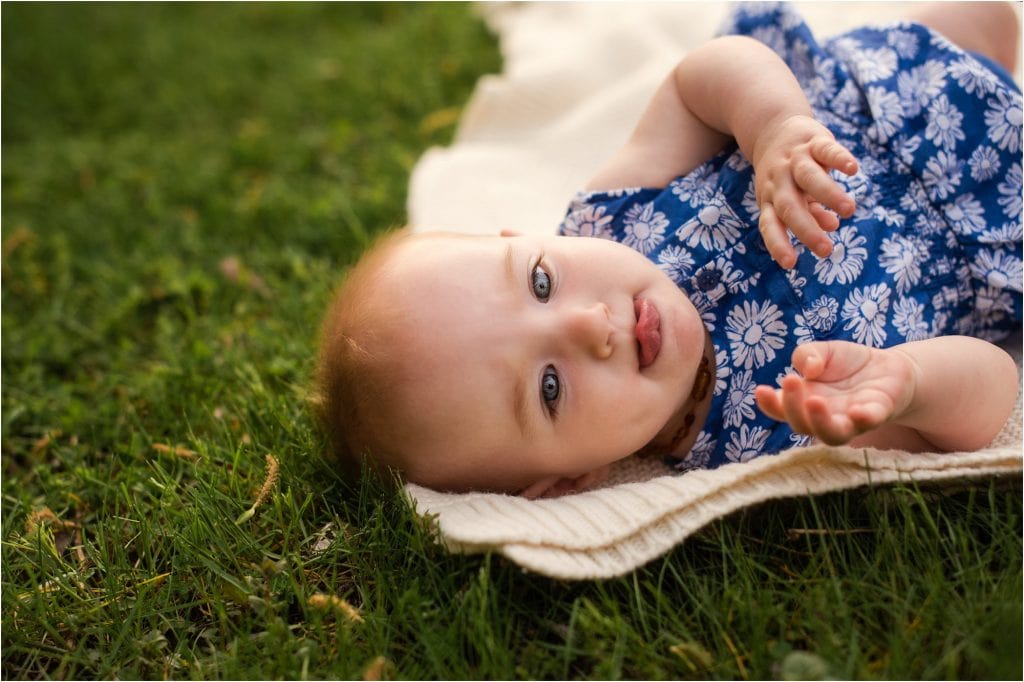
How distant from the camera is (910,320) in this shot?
79.5 inches

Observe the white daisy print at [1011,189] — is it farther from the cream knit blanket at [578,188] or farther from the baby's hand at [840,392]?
the baby's hand at [840,392]

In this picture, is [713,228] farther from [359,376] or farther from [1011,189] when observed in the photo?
[359,376]

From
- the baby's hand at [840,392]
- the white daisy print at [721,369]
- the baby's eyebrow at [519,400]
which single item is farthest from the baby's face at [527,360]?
the baby's hand at [840,392]

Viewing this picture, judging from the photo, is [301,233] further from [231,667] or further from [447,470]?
[231,667]

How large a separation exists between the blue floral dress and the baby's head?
0.51 feet

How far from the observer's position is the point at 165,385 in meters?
2.48

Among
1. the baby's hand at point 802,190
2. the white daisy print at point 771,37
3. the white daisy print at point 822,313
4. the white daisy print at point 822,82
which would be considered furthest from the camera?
the white daisy print at point 771,37

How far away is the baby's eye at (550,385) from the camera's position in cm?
180

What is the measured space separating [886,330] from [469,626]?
1109 mm

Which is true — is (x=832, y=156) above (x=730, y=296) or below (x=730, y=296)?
above

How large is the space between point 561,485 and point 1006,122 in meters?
1.33

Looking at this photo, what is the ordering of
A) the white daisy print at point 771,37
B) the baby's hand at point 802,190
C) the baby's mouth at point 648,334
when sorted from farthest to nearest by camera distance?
the white daisy print at point 771,37 < the baby's mouth at point 648,334 < the baby's hand at point 802,190

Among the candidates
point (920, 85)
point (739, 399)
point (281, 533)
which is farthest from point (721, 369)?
point (281, 533)

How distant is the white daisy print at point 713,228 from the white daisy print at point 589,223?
21 centimetres
